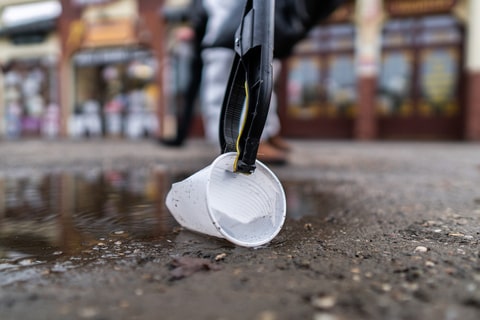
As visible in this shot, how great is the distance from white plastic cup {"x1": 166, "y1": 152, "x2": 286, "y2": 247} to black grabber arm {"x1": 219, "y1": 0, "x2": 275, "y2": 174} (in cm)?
6

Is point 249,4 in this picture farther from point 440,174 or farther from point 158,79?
point 158,79

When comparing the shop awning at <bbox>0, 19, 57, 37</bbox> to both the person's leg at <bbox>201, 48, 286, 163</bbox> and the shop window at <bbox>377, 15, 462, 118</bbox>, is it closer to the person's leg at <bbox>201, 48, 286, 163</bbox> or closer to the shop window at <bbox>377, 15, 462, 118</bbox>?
the shop window at <bbox>377, 15, 462, 118</bbox>

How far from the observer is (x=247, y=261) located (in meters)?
1.17

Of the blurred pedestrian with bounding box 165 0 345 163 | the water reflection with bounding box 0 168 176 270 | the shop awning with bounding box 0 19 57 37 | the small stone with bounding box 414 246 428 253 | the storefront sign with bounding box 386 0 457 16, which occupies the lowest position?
the water reflection with bounding box 0 168 176 270

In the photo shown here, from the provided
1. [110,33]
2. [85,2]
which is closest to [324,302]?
[110,33]

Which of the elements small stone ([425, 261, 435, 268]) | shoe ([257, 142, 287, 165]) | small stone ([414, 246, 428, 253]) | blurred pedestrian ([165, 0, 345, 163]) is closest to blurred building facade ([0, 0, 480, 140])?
blurred pedestrian ([165, 0, 345, 163])

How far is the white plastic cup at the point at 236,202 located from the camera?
127 centimetres

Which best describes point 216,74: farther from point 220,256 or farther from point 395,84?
point 395,84

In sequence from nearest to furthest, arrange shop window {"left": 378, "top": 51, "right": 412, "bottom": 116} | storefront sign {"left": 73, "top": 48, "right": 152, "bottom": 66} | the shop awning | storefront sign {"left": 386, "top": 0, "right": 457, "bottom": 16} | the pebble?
the pebble < storefront sign {"left": 386, "top": 0, "right": 457, "bottom": 16} < shop window {"left": 378, "top": 51, "right": 412, "bottom": 116} < storefront sign {"left": 73, "top": 48, "right": 152, "bottom": 66} < the shop awning

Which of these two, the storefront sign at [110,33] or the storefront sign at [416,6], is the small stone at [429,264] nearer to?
the storefront sign at [416,6]

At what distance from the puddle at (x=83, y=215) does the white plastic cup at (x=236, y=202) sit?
0.78 ft

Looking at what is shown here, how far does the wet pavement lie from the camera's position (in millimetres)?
902

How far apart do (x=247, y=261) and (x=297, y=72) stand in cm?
997

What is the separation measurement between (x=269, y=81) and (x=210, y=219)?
399mm
